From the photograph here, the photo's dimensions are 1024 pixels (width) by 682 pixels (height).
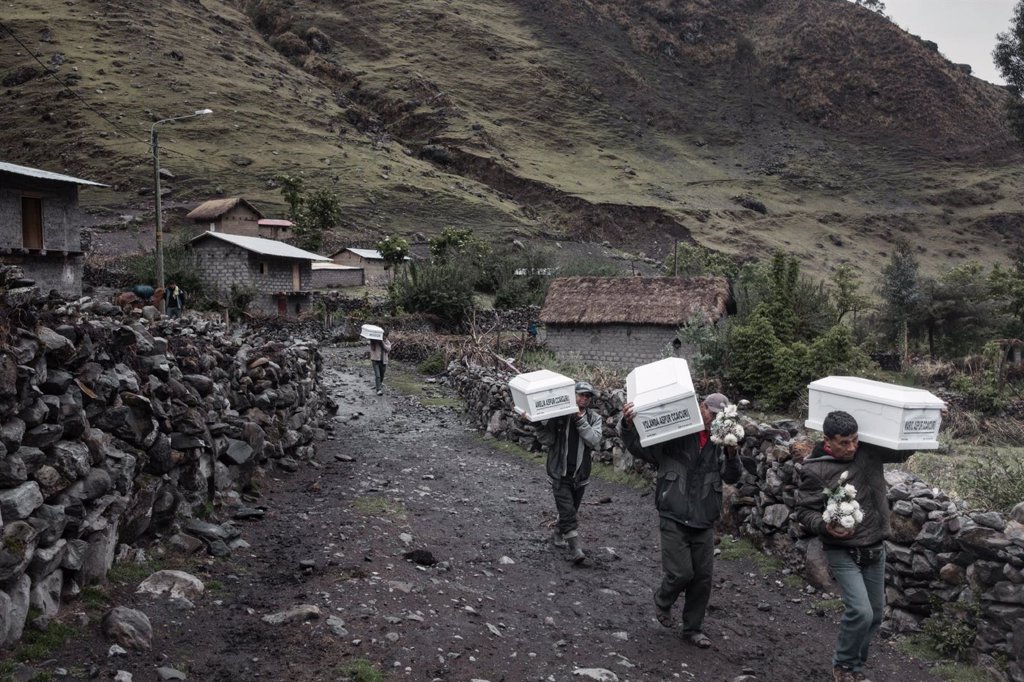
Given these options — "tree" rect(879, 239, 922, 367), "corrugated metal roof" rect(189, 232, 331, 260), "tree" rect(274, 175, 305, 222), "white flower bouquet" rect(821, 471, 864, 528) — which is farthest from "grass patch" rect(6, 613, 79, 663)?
"tree" rect(274, 175, 305, 222)

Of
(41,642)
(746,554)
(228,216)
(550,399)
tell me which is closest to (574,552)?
(550,399)

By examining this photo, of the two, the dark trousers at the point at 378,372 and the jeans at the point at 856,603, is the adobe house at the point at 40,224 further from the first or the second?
the jeans at the point at 856,603

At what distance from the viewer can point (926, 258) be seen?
8656 cm

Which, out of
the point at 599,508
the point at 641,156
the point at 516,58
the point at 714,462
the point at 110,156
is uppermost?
the point at 516,58

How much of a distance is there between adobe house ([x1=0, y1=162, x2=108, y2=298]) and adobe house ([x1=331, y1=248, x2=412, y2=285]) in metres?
27.9

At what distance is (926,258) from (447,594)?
3640 inches

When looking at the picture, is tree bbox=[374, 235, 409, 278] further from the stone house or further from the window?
the window

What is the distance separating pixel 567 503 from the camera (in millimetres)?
8164

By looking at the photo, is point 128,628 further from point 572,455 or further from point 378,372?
point 378,372

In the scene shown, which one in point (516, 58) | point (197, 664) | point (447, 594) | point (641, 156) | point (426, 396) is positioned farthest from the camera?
point (516, 58)

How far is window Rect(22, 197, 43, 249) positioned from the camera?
1078 inches

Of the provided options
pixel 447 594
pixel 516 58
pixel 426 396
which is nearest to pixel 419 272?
pixel 426 396

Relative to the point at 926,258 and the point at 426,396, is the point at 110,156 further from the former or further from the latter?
the point at 926,258

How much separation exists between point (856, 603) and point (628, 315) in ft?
73.8
